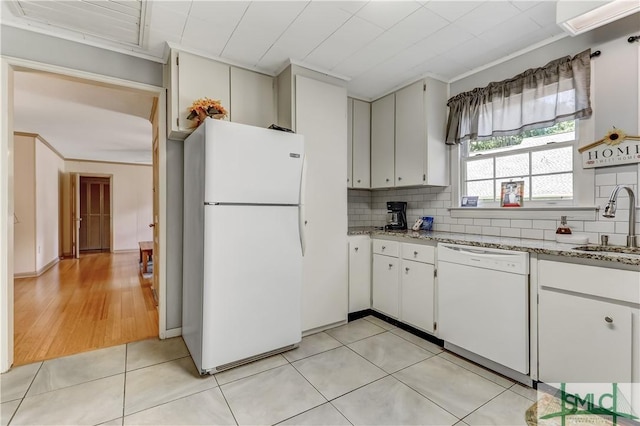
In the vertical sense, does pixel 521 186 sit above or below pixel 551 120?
below

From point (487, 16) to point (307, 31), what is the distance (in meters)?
1.22

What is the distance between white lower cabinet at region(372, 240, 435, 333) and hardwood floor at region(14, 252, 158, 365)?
215 cm

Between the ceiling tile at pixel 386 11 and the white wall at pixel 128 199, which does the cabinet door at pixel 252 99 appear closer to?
the ceiling tile at pixel 386 11

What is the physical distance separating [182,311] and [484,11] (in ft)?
10.6

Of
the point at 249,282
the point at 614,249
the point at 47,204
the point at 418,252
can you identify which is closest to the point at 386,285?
the point at 418,252

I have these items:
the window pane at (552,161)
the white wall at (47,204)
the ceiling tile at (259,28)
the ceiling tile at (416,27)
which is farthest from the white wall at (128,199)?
the window pane at (552,161)

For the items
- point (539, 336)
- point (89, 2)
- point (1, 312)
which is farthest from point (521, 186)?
point (1, 312)

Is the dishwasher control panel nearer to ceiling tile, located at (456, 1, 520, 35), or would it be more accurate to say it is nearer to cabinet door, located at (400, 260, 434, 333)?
cabinet door, located at (400, 260, 434, 333)

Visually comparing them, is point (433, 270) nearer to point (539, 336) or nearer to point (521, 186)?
point (539, 336)

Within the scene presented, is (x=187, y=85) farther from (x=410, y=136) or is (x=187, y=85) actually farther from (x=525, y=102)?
(x=525, y=102)

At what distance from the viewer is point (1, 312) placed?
201 cm

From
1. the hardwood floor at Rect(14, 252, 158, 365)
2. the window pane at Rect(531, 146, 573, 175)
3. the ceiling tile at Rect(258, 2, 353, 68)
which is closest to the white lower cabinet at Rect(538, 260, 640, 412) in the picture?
the window pane at Rect(531, 146, 573, 175)

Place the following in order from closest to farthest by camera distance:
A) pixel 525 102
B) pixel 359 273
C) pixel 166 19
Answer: pixel 166 19
pixel 525 102
pixel 359 273

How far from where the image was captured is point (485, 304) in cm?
207
